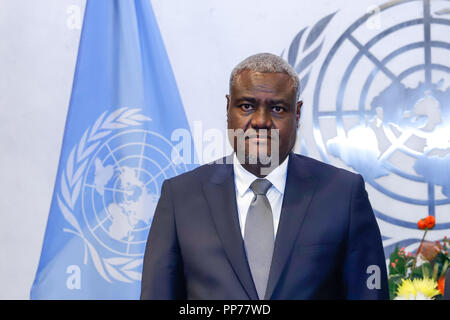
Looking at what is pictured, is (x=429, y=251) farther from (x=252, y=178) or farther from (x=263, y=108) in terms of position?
(x=263, y=108)

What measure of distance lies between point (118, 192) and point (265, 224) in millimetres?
1844

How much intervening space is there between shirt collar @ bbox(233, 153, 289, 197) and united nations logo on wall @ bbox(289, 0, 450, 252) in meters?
1.64

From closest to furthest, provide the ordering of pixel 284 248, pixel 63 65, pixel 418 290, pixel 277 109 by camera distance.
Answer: pixel 284 248, pixel 277 109, pixel 418 290, pixel 63 65

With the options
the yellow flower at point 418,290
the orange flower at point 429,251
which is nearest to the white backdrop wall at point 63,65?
the orange flower at point 429,251

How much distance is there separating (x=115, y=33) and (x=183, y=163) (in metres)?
0.90

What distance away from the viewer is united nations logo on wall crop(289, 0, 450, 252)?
330 centimetres

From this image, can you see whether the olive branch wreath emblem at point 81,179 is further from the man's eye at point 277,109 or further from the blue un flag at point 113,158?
the man's eye at point 277,109

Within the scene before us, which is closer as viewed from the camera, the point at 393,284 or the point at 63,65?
the point at 393,284

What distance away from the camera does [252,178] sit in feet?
5.90

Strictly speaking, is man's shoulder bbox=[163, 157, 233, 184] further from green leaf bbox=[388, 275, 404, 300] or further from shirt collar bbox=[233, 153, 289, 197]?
green leaf bbox=[388, 275, 404, 300]

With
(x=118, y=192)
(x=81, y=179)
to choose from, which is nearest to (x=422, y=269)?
(x=118, y=192)

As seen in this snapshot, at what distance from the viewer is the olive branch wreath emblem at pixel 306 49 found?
136 inches

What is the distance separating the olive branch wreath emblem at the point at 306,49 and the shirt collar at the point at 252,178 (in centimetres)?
173
